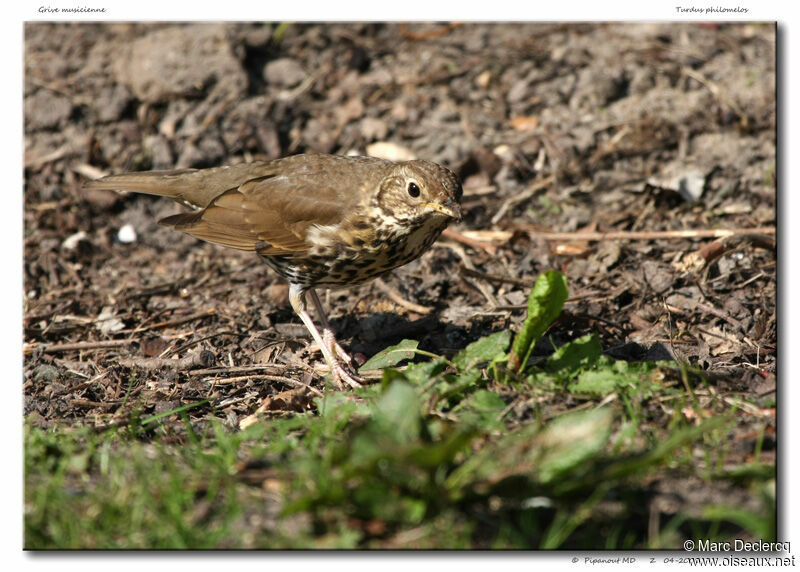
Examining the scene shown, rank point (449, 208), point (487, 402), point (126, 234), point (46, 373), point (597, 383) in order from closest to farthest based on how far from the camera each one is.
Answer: point (487, 402) → point (597, 383) → point (449, 208) → point (46, 373) → point (126, 234)

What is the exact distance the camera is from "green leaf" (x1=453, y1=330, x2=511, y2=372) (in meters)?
4.33

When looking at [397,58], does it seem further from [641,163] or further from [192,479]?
[192,479]

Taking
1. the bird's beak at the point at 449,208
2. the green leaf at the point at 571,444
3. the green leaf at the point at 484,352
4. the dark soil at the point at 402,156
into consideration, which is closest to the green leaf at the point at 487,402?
the green leaf at the point at 484,352

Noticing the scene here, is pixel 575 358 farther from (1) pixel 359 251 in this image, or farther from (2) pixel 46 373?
(2) pixel 46 373

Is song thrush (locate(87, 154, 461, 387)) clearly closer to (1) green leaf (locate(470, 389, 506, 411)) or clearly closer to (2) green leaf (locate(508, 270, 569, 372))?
(2) green leaf (locate(508, 270, 569, 372))

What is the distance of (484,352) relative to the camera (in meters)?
4.36

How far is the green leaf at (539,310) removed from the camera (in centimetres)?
428

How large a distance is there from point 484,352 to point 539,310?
0.35m

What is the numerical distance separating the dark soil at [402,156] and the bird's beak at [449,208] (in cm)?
105

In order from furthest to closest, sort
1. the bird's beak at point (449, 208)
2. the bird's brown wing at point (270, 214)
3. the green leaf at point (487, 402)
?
1. the bird's brown wing at point (270, 214)
2. the bird's beak at point (449, 208)
3. the green leaf at point (487, 402)
